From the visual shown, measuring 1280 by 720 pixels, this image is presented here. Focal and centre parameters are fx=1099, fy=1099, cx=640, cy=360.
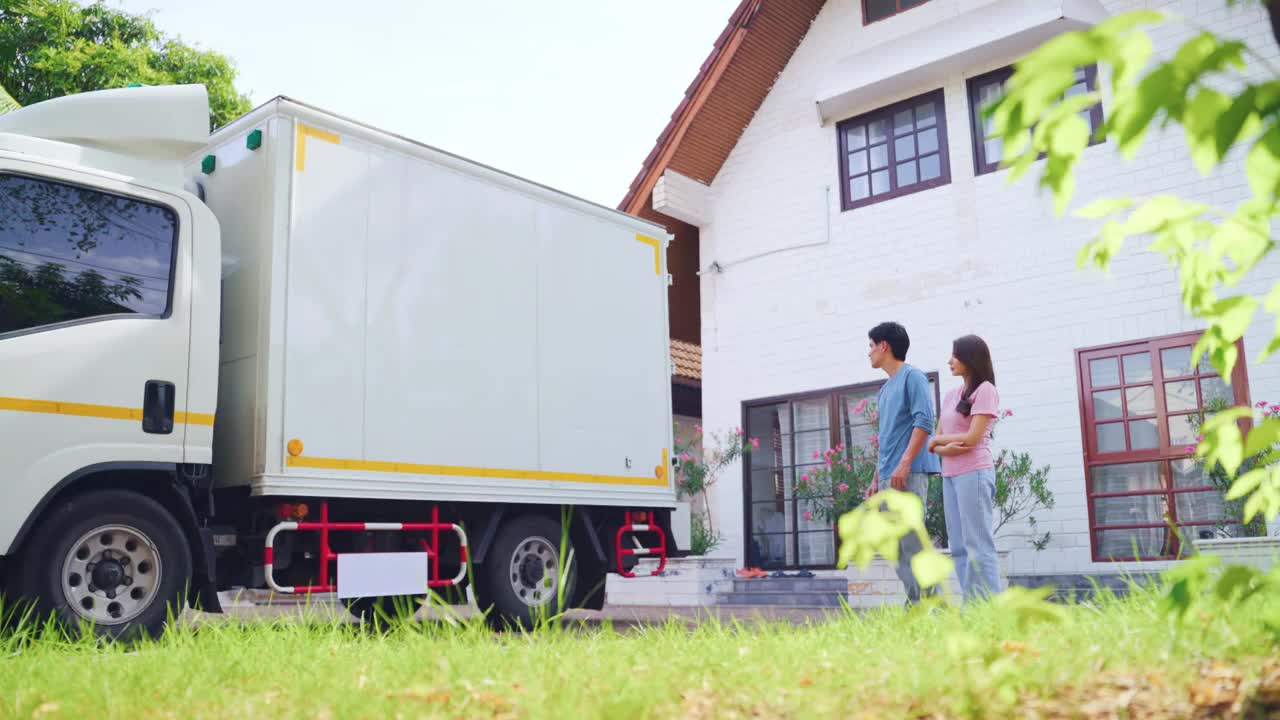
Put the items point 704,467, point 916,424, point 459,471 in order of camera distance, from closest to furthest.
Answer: point 916,424 → point 459,471 → point 704,467

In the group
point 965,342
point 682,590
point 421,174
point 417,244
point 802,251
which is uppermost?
point 802,251

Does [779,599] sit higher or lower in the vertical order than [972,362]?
lower

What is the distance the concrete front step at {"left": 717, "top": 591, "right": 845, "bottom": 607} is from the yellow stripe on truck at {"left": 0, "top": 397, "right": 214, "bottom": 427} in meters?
6.07

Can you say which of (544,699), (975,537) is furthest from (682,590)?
(544,699)

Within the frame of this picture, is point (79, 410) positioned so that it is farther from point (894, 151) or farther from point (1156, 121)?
point (894, 151)

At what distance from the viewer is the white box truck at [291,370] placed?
5.20 metres

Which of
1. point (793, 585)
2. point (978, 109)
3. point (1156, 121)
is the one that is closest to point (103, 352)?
point (1156, 121)

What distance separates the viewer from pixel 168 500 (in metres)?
5.63

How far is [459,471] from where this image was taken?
22.1ft

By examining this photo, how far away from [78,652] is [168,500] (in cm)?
116

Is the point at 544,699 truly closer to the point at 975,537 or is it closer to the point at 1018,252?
the point at 975,537

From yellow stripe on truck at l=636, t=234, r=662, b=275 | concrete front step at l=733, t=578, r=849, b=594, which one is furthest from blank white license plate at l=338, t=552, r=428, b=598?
concrete front step at l=733, t=578, r=849, b=594

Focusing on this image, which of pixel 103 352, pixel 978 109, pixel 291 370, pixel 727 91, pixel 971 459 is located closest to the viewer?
pixel 103 352

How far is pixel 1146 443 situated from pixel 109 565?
851 centimetres
